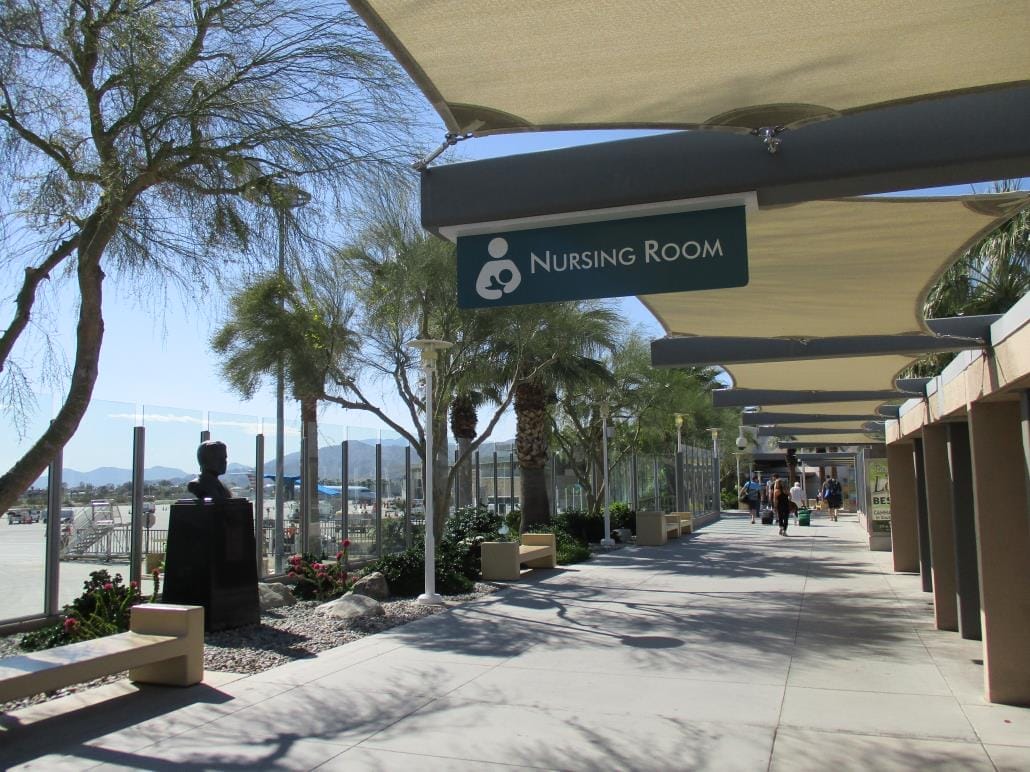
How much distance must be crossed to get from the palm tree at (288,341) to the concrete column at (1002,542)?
9.40m

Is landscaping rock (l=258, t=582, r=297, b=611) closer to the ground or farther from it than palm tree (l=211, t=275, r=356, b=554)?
closer to the ground

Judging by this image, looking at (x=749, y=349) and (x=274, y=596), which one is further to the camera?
(x=274, y=596)

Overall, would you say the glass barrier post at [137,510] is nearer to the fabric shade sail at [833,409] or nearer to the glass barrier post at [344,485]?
the glass barrier post at [344,485]

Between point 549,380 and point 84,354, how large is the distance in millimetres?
13944

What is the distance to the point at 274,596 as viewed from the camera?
11.2m

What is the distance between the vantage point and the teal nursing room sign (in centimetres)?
420

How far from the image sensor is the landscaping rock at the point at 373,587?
12.1m

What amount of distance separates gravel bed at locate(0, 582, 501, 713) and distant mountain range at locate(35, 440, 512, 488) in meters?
2.24

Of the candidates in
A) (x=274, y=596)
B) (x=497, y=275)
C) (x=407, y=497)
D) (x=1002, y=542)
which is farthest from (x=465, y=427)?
(x=497, y=275)

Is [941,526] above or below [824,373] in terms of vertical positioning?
below

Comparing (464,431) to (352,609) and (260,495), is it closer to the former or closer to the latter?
(260,495)

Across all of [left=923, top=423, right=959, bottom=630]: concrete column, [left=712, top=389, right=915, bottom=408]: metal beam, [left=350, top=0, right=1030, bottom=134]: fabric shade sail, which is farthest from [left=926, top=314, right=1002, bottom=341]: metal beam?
[left=712, top=389, right=915, bottom=408]: metal beam

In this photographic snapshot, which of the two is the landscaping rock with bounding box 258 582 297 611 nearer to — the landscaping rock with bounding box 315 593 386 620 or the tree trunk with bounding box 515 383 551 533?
the landscaping rock with bounding box 315 593 386 620

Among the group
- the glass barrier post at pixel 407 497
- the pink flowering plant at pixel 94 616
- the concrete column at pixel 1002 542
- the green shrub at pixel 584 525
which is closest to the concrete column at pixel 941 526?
the concrete column at pixel 1002 542
